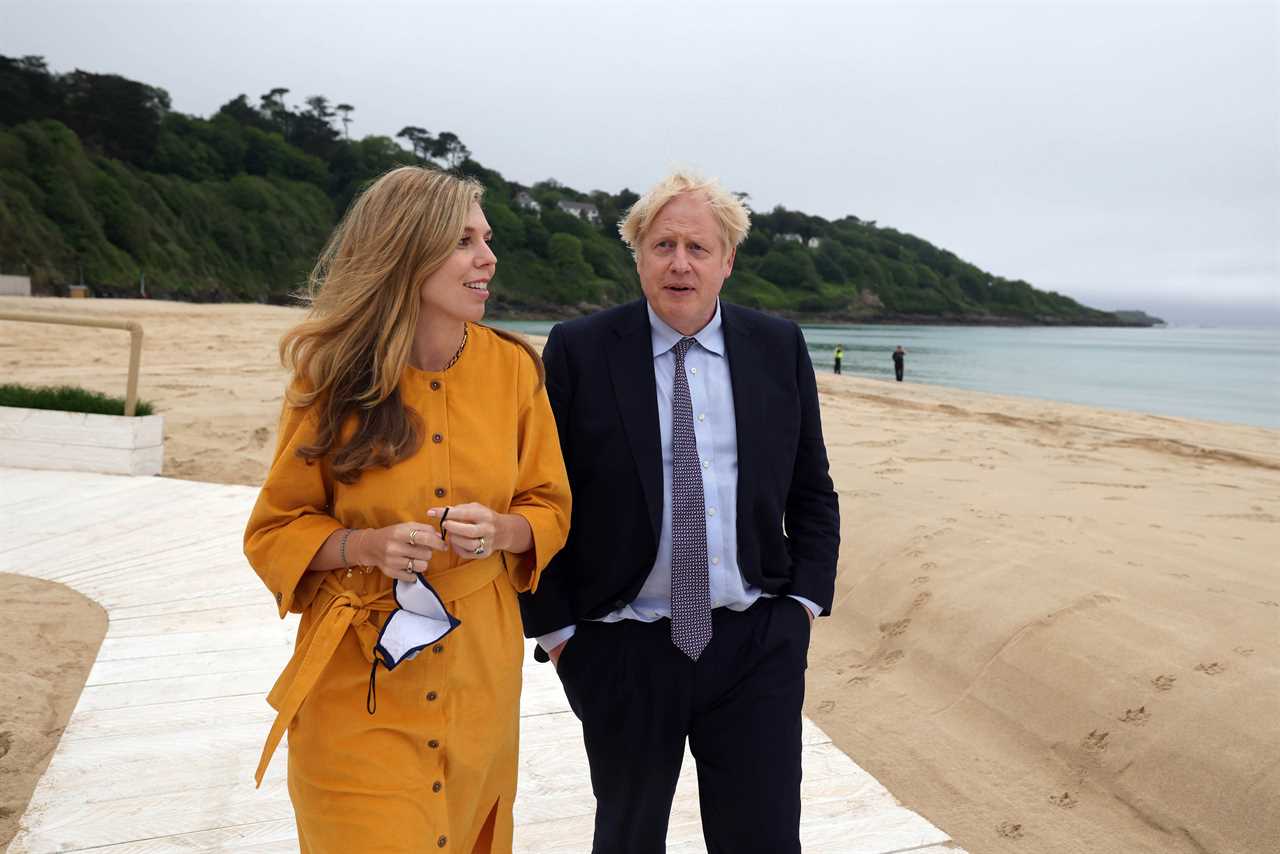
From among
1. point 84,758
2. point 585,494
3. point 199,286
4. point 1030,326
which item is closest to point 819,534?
point 585,494

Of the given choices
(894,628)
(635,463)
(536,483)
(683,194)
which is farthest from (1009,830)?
(683,194)

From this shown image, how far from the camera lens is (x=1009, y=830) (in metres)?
3.24

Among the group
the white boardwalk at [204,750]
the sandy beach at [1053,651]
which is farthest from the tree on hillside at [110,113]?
the white boardwalk at [204,750]

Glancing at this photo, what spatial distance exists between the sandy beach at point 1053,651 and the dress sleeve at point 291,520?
2.04m

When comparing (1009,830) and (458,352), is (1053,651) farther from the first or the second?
(458,352)

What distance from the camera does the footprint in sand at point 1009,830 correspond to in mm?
3203

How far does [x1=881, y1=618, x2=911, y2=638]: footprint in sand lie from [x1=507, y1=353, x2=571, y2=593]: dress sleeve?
3535 mm

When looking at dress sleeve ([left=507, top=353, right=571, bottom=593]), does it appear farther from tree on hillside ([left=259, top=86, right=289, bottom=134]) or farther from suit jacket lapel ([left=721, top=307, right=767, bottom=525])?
tree on hillside ([left=259, top=86, right=289, bottom=134])

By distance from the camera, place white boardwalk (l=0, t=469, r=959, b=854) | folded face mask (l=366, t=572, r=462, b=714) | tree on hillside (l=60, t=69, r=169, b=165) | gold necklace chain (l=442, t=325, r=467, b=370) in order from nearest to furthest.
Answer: folded face mask (l=366, t=572, r=462, b=714) → gold necklace chain (l=442, t=325, r=467, b=370) → white boardwalk (l=0, t=469, r=959, b=854) → tree on hillside (l=60, t=69, r=169, b=165)

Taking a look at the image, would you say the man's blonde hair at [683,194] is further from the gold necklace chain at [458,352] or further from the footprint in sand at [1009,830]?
the footprint in sand at [1009,830]

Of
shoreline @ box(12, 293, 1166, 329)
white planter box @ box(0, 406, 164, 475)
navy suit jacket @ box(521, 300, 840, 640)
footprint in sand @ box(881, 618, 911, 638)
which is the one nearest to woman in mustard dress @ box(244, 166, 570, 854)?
navy suit jacket @ box(521, 300, 840, 640)

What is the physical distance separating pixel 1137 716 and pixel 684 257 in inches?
116

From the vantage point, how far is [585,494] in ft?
7.32

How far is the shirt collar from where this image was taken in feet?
7.55
